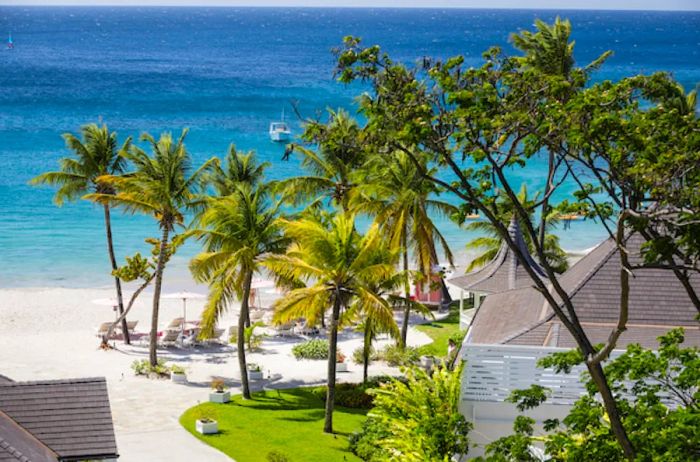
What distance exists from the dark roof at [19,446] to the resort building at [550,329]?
8.81m

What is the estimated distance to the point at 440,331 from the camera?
40625 mm

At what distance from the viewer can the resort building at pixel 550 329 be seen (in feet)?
74.7

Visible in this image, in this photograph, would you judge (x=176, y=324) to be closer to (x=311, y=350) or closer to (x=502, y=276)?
(x=311, y=350)

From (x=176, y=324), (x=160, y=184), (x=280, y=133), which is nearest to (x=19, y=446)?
(x=160, y=184)

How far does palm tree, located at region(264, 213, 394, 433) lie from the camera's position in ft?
92.5

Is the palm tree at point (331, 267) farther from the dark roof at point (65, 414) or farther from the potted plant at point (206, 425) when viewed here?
the dark roof at point (65, 414)

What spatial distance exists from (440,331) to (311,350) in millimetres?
5861

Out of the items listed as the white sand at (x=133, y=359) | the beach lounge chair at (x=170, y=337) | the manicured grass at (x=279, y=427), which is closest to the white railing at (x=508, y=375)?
the manicured grass at (x=279, y=427)

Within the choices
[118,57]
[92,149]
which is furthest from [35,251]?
[118,57]

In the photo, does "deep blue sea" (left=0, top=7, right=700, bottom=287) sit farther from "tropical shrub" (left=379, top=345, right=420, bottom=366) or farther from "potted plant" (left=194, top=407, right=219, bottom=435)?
"tropical shrub" (left=379, top=345, right=420, bottom=366)

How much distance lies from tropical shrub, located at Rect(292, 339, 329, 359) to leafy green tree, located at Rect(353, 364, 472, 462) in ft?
40.2

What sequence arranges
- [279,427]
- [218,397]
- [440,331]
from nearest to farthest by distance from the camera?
[279,427]
[218,397]
[440,331]

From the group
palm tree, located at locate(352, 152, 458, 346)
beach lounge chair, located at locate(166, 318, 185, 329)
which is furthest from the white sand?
palm tree, located at locate(352, 152, 458, 346)

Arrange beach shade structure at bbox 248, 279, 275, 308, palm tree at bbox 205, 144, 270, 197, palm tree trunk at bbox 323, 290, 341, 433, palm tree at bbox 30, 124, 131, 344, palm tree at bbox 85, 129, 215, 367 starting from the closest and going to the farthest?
palm tree trunk at bbox 323, 290, 341, 433, palm tree at bbox 85, 129, 215, 367, palm tree at bbox 205, 144, 270, 197, palm tree at bbox 30, 124, 131, 344, beach shade structure at bbox 248, 279, 275, 308
